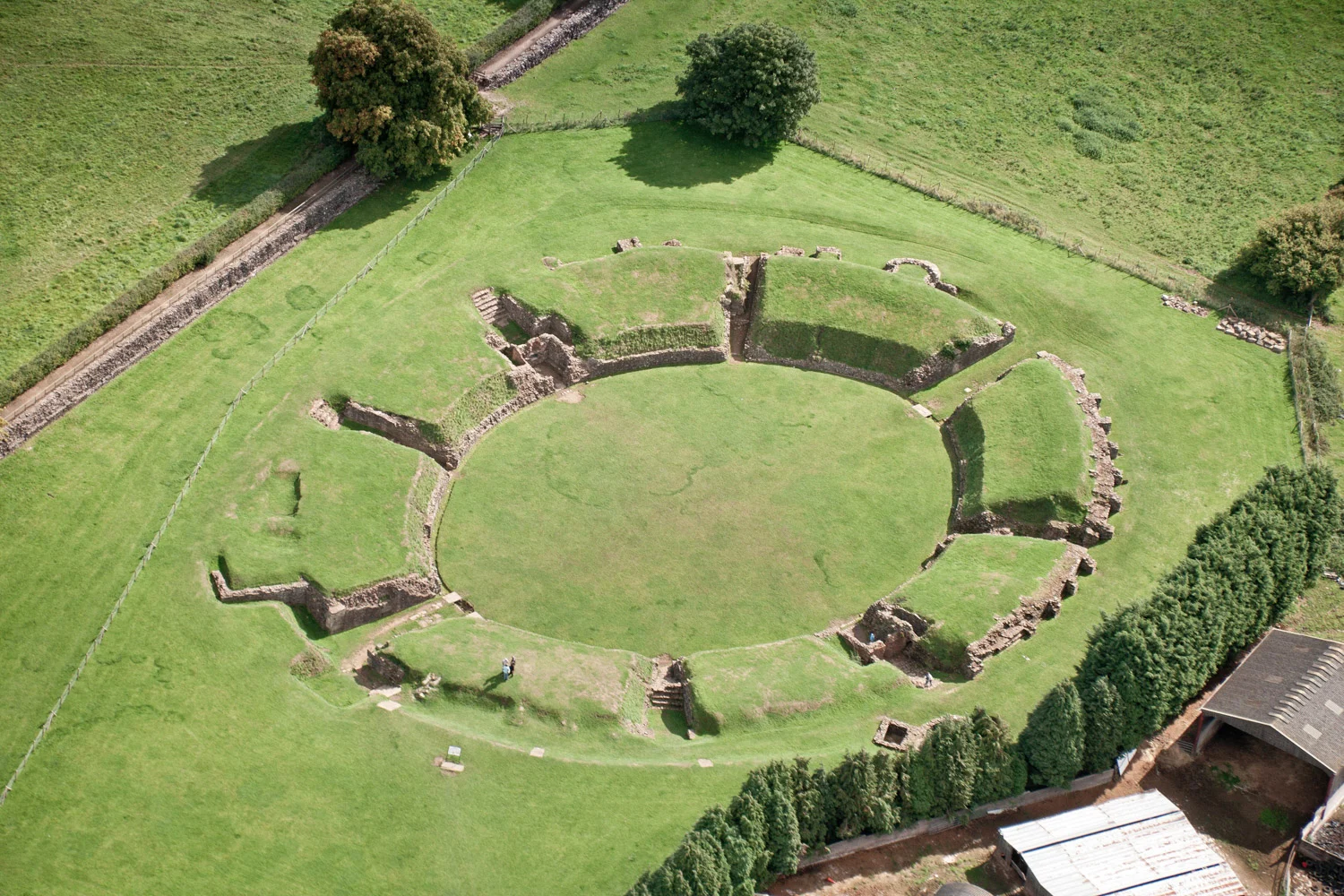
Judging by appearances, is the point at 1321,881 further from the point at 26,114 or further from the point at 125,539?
the point at 26,114

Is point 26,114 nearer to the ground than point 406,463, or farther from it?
farther from it

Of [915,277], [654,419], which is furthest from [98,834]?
[915,277]

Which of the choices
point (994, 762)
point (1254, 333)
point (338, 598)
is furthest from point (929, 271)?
point (338, 598)

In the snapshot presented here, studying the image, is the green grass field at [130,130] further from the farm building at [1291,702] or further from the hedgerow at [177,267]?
the farm building at [1291,702]

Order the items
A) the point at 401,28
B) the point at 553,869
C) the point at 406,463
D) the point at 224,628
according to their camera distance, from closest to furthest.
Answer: the point at 553,869 < the point at 224,628 < the point at 406,463 < the point at 401,28

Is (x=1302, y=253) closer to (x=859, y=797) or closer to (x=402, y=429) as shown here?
(x=859, y=797)

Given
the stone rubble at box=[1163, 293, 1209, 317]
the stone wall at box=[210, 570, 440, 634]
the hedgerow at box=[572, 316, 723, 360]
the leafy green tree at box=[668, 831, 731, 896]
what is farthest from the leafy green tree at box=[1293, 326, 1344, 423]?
the stone wall at box=[210, 570, 440, 634]
